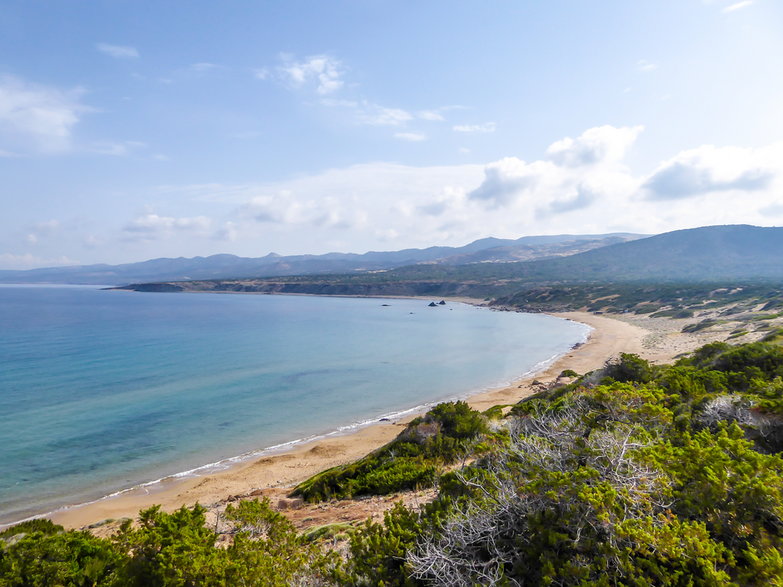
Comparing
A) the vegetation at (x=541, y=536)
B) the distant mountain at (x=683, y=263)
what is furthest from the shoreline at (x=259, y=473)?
the distant mountain at (x=683, y=263)

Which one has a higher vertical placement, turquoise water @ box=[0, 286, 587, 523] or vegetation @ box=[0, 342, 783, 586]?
vegetation @ box=[0, 342, 783, 586]

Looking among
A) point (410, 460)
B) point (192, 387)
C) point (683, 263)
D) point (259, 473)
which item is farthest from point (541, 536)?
point (683, 263)

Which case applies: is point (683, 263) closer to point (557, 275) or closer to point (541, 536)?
point (557, 275)

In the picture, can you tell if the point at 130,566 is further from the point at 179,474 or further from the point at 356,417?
the point at 356,417

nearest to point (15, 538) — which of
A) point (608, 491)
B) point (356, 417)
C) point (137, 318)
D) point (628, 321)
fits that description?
point (608, 491)

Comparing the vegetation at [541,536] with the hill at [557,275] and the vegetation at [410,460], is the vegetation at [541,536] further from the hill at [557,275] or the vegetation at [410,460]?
the hill at [557,275]

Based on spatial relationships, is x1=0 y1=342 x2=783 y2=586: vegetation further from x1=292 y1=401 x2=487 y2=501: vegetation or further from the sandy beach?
x1=292 y1=401 x2=487 y2=501: vegetation

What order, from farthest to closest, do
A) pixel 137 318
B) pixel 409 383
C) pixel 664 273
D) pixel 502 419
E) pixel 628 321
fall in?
pixel 664 273, pixel 137 318, pixel 628 321, pixel 409 383, pixel 502 419

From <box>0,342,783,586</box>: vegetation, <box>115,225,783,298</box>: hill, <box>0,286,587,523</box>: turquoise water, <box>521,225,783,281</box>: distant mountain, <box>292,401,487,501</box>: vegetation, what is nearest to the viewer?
<box>0,342,783,586</box>: vegetation

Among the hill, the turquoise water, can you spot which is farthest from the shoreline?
the hill
